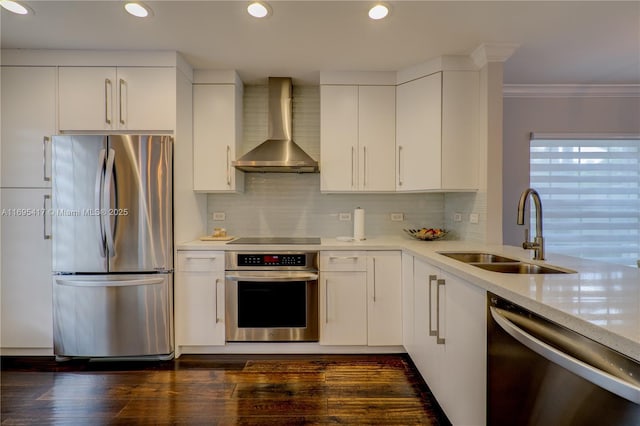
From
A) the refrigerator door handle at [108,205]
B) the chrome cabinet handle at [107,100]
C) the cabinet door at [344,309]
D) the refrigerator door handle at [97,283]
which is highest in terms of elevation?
the chrome cabinet handle at [107,100]

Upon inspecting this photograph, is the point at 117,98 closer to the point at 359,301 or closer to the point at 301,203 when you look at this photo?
the point at 301,203

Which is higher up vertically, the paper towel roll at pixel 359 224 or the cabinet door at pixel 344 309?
the paper towel roll at pixel 359 224

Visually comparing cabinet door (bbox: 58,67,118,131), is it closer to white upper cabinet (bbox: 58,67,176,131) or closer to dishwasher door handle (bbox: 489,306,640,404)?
white upper cabinet (bbox: 58,67,176,131)

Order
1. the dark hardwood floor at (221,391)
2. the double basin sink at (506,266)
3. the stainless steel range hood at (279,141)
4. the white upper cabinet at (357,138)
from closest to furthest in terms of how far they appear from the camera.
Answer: the double basin sink at (506,266) → the dark hardwood floor at (221,391) → the stainless steel range hood at (279,141) → the white upper cabinet at (357,138)

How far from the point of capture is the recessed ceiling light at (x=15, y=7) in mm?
1807

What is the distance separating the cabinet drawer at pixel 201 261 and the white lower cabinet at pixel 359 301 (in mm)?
825

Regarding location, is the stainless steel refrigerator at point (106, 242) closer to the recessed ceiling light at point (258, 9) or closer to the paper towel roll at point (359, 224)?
the recessed ceiling light at point (258, 9)

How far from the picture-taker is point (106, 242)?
225 cm

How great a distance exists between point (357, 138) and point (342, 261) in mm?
1131

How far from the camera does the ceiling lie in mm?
1868

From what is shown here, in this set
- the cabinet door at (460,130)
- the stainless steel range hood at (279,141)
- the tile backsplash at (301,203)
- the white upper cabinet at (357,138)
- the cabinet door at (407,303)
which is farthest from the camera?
the tile backsplash at (301,203)

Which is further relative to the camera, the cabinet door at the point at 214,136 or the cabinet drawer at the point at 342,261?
the cabinet door at the point at 214,136

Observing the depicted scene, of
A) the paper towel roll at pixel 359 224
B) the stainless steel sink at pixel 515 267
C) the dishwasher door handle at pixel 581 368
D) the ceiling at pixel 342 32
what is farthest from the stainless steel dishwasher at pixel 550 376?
the ceiling at pixel 342 32

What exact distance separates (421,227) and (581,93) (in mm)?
2135
